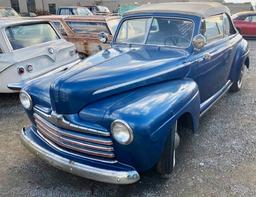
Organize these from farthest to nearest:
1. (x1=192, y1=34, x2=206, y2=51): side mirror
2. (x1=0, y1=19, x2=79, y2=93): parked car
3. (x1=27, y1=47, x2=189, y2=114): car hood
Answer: (x1=0, y1=19, x2=79, y2=93): parked car → (x1=192, y1=34, x2=206, y2=51): side mirror → (x1=27, y1=47, x2=189, y2=114): car hood

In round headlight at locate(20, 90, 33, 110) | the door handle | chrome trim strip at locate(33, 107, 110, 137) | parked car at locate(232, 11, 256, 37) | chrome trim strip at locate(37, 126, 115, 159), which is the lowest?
parked car at locate(232, 11, 256, 37)

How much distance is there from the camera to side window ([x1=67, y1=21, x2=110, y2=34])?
26.5 feet

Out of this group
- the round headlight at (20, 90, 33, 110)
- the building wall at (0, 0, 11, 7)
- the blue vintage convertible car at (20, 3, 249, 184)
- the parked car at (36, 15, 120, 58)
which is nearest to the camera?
the blue vintage convertible car at (20, 3, 249, 184)

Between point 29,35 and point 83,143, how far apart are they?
12.7 feet

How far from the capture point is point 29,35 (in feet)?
20.2

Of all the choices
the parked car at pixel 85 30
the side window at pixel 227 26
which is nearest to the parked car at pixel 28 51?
the parked car at pixel 85 30

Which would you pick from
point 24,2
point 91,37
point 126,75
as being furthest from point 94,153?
point 24,2

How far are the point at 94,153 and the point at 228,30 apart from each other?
3.66 metres

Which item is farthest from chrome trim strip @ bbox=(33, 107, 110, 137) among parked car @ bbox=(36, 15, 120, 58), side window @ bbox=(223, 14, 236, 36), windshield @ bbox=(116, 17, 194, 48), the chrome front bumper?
parked car @ bbox=(36, 15, 120, 58)

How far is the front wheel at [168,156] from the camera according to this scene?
3119 millimetres

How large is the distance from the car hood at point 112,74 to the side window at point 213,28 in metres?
0.58

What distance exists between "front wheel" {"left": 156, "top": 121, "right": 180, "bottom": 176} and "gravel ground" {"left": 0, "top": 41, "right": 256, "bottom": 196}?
0.54 feet

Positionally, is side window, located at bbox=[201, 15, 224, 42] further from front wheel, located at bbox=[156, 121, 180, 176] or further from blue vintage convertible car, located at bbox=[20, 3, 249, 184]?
front wheel, located at bbox=[156, 121, 180, 176]

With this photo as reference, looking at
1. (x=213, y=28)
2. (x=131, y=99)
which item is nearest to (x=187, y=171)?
(x=131, y=99)
